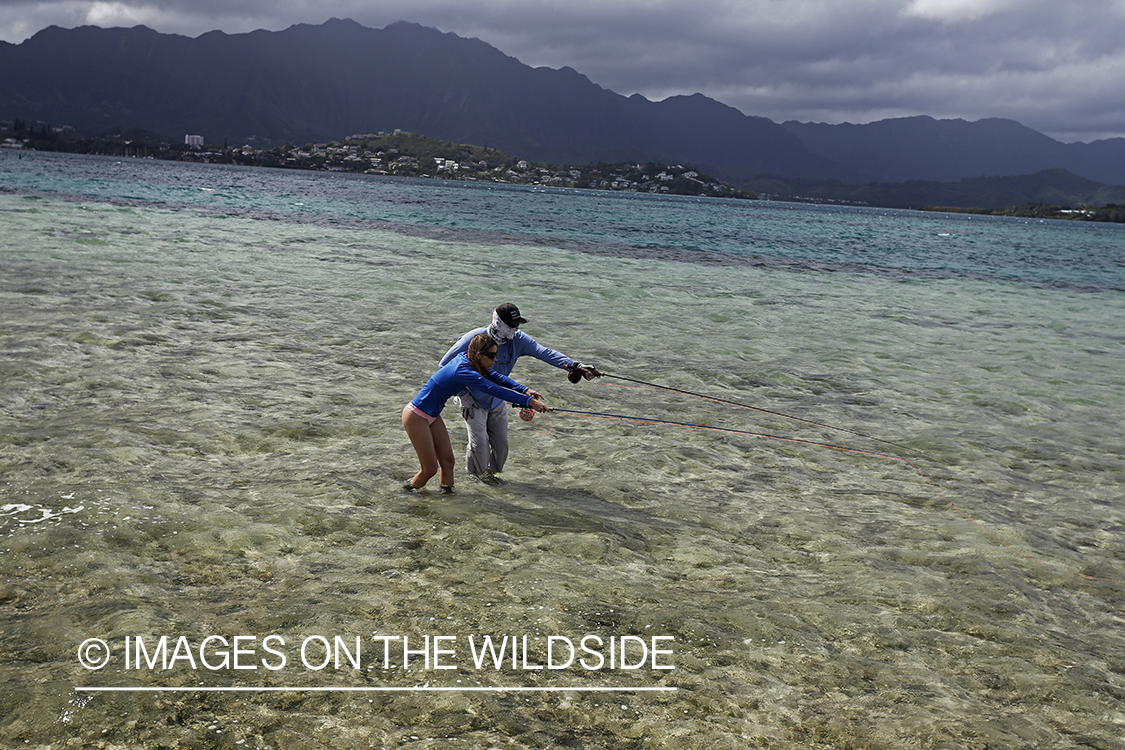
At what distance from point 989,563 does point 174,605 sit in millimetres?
6949

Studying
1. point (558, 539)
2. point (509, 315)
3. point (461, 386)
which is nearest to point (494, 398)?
point (461, 386)

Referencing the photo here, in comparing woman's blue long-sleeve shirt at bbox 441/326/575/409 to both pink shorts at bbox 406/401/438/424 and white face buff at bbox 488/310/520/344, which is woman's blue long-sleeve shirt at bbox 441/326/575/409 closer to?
white face buff at bbox 488/310/520/344

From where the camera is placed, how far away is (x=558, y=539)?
6.72 meters

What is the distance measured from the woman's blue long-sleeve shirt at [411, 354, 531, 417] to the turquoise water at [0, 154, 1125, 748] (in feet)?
3.29

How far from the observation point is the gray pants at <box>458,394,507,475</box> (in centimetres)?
773

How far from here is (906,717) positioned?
4.50 m

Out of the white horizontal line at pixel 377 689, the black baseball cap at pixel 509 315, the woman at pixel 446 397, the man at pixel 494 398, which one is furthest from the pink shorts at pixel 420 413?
the white horizontal line at pixel 377 689

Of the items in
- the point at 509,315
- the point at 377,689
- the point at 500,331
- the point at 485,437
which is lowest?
the point at 377,689

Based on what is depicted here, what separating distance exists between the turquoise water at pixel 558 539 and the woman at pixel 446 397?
0.36 m

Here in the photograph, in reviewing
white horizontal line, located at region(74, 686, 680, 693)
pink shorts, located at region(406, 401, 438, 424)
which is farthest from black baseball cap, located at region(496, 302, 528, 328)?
white horizontal line, located at region(74, 686, 680, 693)

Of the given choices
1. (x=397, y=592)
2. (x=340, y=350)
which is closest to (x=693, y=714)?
(x=397, y=592)

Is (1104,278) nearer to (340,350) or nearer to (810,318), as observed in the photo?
(810,318)

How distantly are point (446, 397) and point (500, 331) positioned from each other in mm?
869

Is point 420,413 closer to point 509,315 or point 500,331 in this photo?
point 500,331
